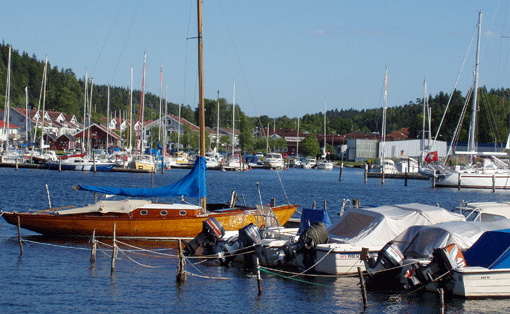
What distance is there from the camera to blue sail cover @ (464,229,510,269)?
18.1m

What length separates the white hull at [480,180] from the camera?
68625 millimetres

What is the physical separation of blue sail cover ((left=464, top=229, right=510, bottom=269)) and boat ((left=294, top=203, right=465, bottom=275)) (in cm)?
322

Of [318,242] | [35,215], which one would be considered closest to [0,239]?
[35,215]

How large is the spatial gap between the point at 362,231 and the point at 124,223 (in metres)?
11.1

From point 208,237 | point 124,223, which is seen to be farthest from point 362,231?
point 124,223

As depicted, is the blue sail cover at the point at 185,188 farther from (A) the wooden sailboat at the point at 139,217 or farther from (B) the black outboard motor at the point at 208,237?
(B) the black outboard motor at the point at 208,237

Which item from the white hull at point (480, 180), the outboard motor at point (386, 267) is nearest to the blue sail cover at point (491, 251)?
the outboard motor at point (386, 267)

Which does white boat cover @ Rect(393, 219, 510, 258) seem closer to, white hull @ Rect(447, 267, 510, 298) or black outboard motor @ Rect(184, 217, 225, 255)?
white hull @ Rect(447, 267, 510, 298)

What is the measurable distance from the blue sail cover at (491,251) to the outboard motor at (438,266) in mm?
617

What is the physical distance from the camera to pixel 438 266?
1852 cm

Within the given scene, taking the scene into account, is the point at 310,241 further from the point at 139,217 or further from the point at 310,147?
Answer: the point at 310,147

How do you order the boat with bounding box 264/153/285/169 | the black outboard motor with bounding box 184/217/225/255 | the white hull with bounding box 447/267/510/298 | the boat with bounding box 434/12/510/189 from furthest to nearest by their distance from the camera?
the boat with bounding box 264/153/285/169
the boat with bounding box 434/12/510/189
the black outboard motor with bounding box 184/217/225/255
the white hull with bounding box 447/267/510/298

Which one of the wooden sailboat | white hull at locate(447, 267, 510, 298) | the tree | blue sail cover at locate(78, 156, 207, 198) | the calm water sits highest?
the tree

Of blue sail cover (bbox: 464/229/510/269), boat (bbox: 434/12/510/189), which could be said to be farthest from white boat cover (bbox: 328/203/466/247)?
boat (bbox: 434/12/510/189)
